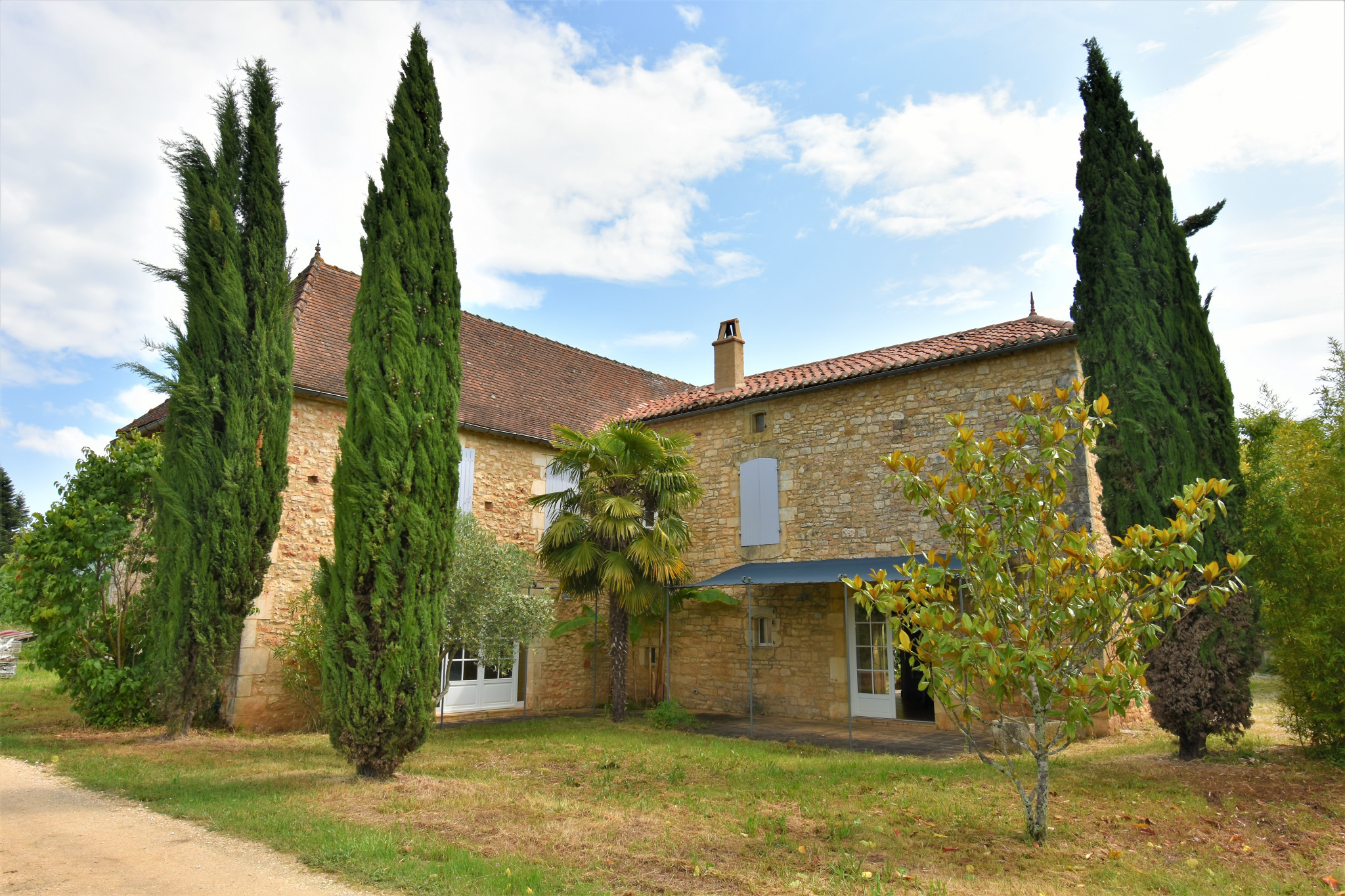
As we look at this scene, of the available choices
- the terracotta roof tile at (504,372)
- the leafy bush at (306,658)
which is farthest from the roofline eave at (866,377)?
the leafy bush at (306,658)

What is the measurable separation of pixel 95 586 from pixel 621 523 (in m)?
6.44

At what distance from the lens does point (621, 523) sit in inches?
416

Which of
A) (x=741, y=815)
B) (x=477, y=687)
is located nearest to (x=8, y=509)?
(x=477, y=687)

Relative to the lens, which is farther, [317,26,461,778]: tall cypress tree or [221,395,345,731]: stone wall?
[221,395,345,731]: stone wall

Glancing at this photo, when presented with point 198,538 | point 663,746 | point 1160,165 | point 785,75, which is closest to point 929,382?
point 1160,165

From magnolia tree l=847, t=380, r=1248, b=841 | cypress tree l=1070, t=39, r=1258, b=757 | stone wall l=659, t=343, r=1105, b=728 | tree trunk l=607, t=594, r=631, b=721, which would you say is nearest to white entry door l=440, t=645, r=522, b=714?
tree trunk l=607, t=594, r=631, b=721

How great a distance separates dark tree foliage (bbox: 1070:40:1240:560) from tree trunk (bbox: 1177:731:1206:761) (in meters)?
1.68

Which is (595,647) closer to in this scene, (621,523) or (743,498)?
(621,523)

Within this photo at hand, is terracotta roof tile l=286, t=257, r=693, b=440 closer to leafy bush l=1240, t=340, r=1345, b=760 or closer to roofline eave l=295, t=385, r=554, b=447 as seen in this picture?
roofline eave l=295, t=385, r=554, b=447

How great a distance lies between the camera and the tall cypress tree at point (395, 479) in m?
6.43

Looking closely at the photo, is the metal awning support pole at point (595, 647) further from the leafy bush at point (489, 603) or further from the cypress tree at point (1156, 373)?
the cypress tree at point (1156, 373)

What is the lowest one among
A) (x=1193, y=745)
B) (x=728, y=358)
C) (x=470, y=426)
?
(x=1193, y=745)

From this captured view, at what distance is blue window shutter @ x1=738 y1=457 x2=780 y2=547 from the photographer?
39.4ft

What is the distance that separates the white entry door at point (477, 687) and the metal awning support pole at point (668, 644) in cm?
240
